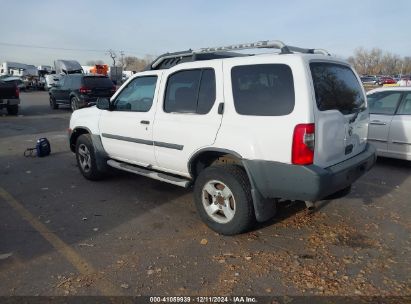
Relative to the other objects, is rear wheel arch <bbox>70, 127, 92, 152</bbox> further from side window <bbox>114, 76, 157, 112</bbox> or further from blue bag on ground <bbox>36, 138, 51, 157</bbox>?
blue bag on ground <bbox>36, 138, 51, 157</bbox>

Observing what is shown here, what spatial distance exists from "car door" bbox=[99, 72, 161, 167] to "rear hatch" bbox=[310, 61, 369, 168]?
2144 mm

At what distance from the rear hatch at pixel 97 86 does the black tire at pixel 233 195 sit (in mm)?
13266

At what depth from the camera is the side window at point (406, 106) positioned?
22.7ft

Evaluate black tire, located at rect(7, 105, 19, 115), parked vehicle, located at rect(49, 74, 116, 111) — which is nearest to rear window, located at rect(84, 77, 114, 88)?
parked vehicle, located at rect(49, 74, 116, 111)

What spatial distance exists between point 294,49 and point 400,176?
3707mm

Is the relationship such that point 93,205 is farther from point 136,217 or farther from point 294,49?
point 294,49

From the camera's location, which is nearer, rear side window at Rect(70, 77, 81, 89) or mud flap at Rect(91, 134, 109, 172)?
mud flap at Rect(91, 134, 109, 172)

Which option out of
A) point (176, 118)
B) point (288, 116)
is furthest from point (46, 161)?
point (288, 116)

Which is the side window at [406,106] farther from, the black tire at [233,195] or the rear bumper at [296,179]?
the black tire at [233,195]

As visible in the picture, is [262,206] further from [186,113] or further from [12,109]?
[12,109]

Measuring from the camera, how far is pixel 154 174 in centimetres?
500

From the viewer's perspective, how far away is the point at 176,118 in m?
4.51

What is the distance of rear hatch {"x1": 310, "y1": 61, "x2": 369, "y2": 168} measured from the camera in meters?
3.61

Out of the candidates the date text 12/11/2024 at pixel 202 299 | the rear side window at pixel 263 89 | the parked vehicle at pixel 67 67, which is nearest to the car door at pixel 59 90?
the rear side window at pixel 263 89
